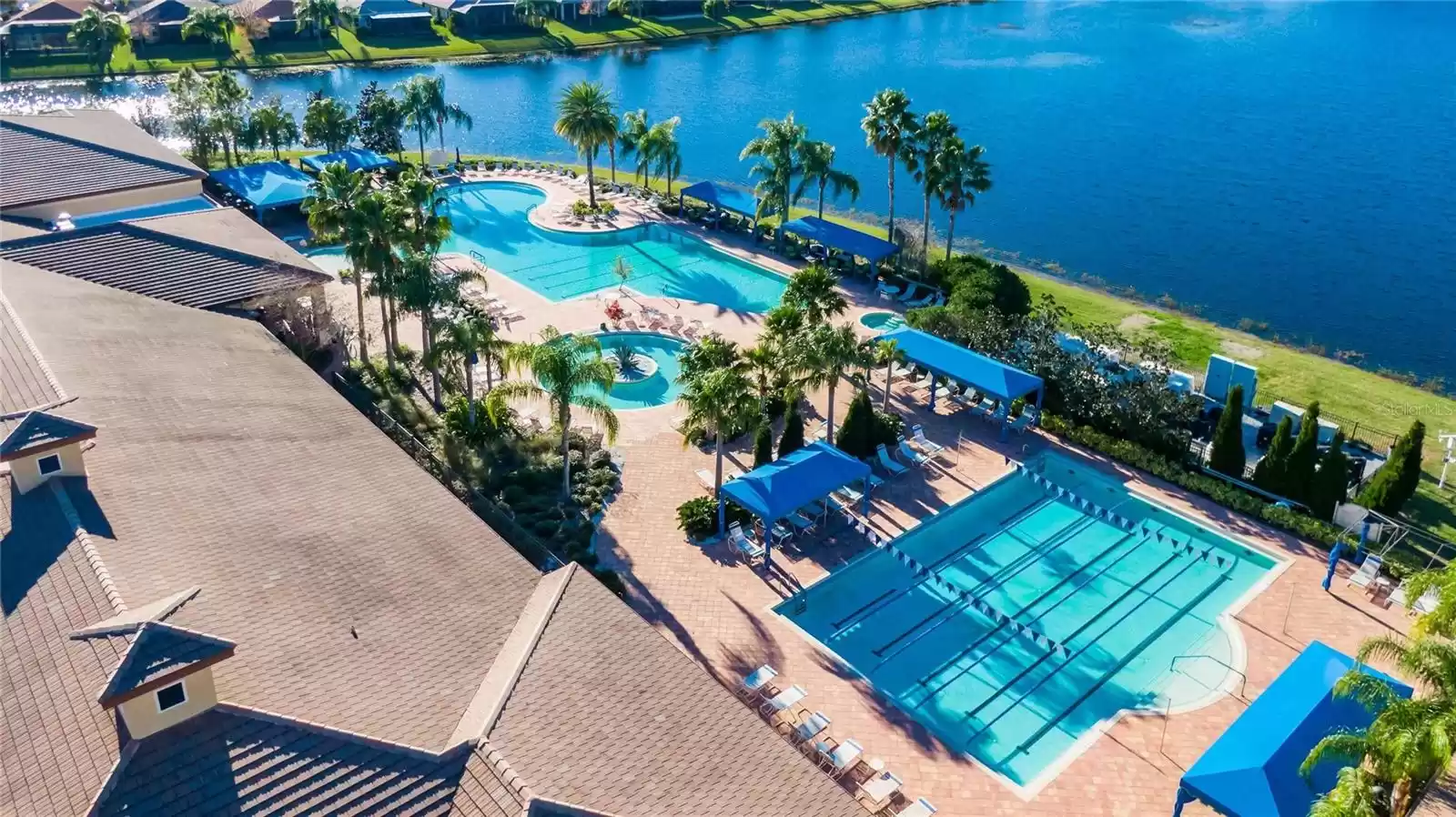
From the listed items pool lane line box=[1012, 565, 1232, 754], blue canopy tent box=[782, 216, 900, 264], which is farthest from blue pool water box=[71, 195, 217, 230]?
pool lane line box=[1012, 565, 1232, 754]

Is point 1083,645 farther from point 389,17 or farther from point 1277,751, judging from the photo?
point 389,17

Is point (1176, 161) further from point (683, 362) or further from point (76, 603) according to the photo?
point (76, 603)

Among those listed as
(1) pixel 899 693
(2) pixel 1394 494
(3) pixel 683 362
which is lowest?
(1) pixel 899 693

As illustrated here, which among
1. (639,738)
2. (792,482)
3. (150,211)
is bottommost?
(792,482)

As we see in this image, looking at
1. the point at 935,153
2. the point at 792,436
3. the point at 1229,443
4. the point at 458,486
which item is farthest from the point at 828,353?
the point at 935,153

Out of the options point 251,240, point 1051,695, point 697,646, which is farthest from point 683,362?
point 251,240

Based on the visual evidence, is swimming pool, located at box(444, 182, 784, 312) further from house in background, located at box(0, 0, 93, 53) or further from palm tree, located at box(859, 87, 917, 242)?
house in background, located at box(0, 0, 93, 53)
